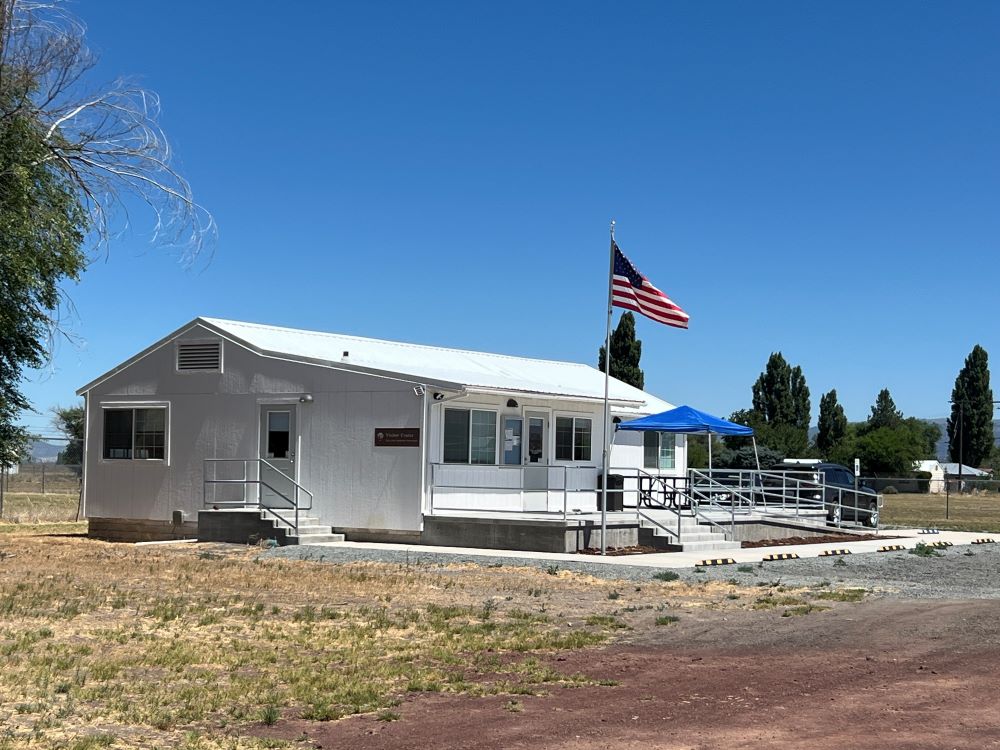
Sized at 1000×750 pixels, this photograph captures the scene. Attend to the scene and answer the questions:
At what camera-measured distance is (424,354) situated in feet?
97.9

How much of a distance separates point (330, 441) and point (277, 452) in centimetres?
150

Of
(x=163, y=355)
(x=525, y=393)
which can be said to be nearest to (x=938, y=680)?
(x=525, y=393)

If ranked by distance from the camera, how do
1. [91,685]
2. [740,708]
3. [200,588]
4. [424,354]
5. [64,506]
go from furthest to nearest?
[64,506], [424,354], [200,588], [91,685], [740,708]

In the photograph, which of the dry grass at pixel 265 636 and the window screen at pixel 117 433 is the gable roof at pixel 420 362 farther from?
the dry grass at pixel 265 636

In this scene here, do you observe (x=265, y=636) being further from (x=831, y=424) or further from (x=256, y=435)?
(x=831, y=424)

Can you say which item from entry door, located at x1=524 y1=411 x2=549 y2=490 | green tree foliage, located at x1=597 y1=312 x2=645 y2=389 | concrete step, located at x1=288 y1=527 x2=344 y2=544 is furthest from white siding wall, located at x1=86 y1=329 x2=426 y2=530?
green tree foliage, located at x1=597 y1=312 x2=645 y2=389

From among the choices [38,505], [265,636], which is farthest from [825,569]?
[38,505]

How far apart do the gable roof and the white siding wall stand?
0.24m

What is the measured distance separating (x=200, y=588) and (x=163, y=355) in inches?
467

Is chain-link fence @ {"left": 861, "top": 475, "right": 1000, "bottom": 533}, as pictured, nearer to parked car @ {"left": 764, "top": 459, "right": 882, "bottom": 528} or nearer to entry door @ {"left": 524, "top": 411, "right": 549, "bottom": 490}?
parked car @ {"left": 764, "top": 459, "right": 882, "bottom": 528}

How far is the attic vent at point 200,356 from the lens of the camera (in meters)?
26.1

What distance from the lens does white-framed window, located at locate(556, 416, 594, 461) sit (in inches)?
1059

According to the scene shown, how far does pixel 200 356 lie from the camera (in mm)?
26391

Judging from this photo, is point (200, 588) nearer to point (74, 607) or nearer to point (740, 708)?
point (74, 607)
